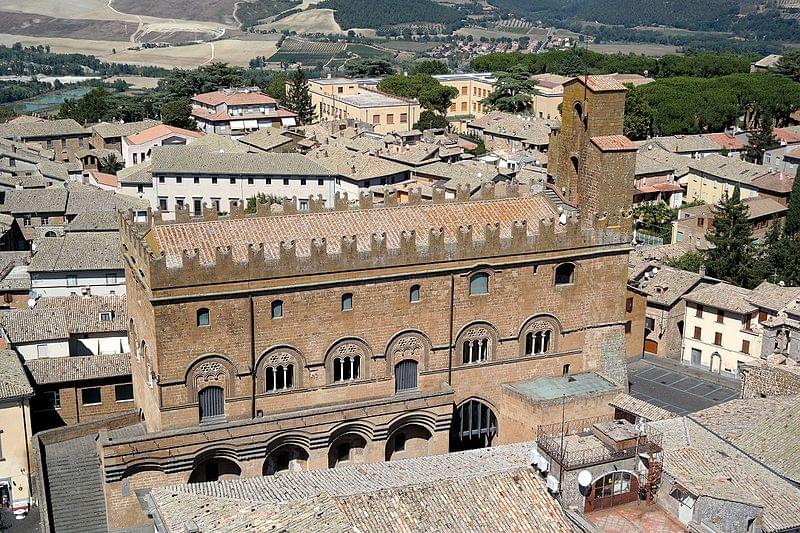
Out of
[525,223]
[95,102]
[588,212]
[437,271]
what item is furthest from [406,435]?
[95,102]

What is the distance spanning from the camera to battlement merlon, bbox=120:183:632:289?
35.9 m

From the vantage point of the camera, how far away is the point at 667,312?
56.5 metres

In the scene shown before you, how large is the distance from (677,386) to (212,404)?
25.3 meters

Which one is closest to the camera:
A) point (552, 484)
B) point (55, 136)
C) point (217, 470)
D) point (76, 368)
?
point (552, 484)

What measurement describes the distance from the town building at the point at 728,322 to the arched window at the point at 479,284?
758 inches

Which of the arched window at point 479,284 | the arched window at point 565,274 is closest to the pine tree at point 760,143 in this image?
the arched window at point 565,274

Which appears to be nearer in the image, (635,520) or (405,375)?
(635,520)

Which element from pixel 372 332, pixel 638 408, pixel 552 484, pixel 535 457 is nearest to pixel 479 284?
pixel 372 332

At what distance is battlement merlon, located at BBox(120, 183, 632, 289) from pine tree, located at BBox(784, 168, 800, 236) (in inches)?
1682

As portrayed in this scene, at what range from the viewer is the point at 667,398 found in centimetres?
4941

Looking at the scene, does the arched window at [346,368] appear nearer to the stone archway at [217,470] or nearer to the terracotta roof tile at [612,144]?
the stone archway at [217,470]

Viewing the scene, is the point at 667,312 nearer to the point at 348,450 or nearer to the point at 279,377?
the point at 348,450

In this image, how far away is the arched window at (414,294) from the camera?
129 feet

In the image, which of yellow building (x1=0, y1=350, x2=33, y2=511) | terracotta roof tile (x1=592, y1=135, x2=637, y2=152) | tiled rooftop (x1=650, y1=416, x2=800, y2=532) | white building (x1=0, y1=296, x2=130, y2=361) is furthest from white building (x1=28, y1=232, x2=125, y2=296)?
tiled rooftop (x1=650, y1=416, x2=800, y2=532)
